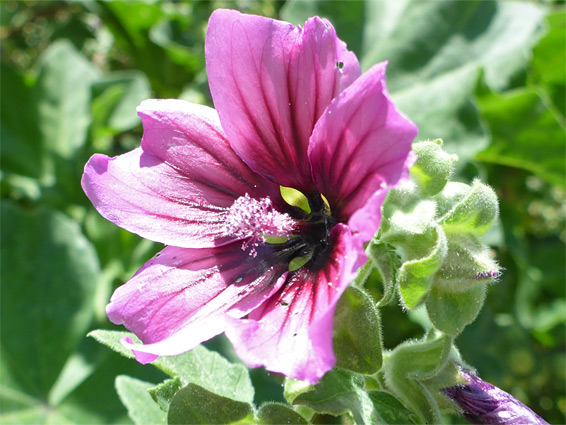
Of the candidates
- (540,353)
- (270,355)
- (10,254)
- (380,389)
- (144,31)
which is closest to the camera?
(270,355)

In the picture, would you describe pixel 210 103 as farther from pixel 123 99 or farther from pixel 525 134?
pixel 525 134

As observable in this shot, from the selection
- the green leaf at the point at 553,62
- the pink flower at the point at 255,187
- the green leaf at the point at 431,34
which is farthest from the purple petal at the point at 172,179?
the green leaf at the point at 553,62

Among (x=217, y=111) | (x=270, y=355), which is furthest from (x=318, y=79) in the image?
(x=270, y=355)

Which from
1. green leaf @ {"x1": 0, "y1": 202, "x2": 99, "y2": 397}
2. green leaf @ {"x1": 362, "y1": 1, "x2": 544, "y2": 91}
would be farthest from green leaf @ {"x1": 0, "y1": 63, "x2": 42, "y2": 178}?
green leaf @ {"x1": 362, "y1": 1, "x2": 544, "y2": 91}

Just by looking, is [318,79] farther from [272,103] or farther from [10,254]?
[10,254]

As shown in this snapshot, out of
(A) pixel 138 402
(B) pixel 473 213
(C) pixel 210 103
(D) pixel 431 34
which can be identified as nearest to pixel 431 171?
(B) pixel 473 213

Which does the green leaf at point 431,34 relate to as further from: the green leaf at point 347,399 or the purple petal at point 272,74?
the green leaf at point 347,399
